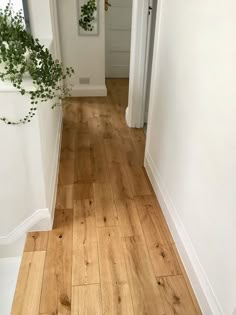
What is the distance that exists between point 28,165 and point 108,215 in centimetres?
69


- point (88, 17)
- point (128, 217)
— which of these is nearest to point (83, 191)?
point (128, 217)

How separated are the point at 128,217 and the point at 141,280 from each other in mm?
507

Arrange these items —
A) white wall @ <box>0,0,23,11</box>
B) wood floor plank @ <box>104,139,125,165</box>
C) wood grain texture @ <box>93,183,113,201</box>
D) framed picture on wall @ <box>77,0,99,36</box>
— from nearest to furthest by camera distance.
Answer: wood grain texture @ <box>93,183,113,201</box> < white wall @ <box>0,0,23,11</box> < wood floor plank @ <box>104,139,125,165</box> < framed picture on wall @ <box>77,0,99,36</box>

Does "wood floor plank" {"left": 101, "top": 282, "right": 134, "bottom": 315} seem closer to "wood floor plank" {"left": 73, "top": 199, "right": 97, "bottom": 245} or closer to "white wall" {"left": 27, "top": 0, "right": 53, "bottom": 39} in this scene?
"wood floor plank" {"left": 73, "top": 199, "right": 97, "bottom": 245}

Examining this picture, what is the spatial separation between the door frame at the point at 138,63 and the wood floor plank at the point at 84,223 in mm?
1508

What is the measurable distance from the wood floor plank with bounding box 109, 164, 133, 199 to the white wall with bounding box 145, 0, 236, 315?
36 cm

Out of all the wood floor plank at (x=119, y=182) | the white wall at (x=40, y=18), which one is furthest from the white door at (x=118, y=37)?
the wood floor plank at (x=119, y=182)

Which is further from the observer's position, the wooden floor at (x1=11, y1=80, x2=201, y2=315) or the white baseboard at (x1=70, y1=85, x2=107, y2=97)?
the white baseboard at (x1=70, y1=85, x2=107, y2=97)

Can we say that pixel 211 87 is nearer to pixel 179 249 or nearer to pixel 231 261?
pixel 231 261

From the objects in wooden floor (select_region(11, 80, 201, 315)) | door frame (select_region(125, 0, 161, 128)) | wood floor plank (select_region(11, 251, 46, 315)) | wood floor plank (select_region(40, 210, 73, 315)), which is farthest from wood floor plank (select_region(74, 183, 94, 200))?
door frame (select_region(125, 0, 161, 128))

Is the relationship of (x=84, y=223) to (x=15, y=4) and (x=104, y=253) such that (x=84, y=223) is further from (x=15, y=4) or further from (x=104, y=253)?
(x=15, y=4)

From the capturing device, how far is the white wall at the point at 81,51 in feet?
12.0

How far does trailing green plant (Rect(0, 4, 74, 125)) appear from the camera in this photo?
1.24 meters

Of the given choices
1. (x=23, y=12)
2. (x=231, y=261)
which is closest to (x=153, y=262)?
(x=231, y=261)
